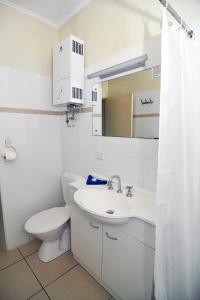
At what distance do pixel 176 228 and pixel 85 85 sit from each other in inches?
58.6

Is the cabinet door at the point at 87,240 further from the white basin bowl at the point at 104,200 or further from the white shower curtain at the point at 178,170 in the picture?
the white shower curtain at the point at 178,170

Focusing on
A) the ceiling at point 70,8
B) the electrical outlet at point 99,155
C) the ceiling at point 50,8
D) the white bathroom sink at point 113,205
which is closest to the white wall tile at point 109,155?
the electrical outlet at point 99,155

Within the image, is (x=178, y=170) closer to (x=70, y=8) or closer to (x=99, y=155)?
(x=99, y=155)

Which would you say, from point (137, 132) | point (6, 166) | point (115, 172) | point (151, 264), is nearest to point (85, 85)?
point (137, 132)

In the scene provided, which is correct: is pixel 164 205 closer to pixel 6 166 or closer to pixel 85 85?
pixel 85 85

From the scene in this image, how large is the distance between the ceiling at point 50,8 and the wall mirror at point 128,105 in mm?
827

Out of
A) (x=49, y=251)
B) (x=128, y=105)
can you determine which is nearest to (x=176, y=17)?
(x=128, y=105)

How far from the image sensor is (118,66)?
1355 millimetres

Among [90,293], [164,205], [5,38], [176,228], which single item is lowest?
[90,293]

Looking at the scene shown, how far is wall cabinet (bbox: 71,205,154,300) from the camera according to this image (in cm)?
102

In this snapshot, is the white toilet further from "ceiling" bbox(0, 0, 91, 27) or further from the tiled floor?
"ceiling" bbox(0, 0, 91, 27)

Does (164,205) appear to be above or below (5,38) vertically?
below

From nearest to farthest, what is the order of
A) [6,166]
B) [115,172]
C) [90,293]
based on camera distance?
1. [90,293]
2. [115,172]
3. [6,166]

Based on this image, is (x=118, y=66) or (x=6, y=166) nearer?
(x=118, y=66)
